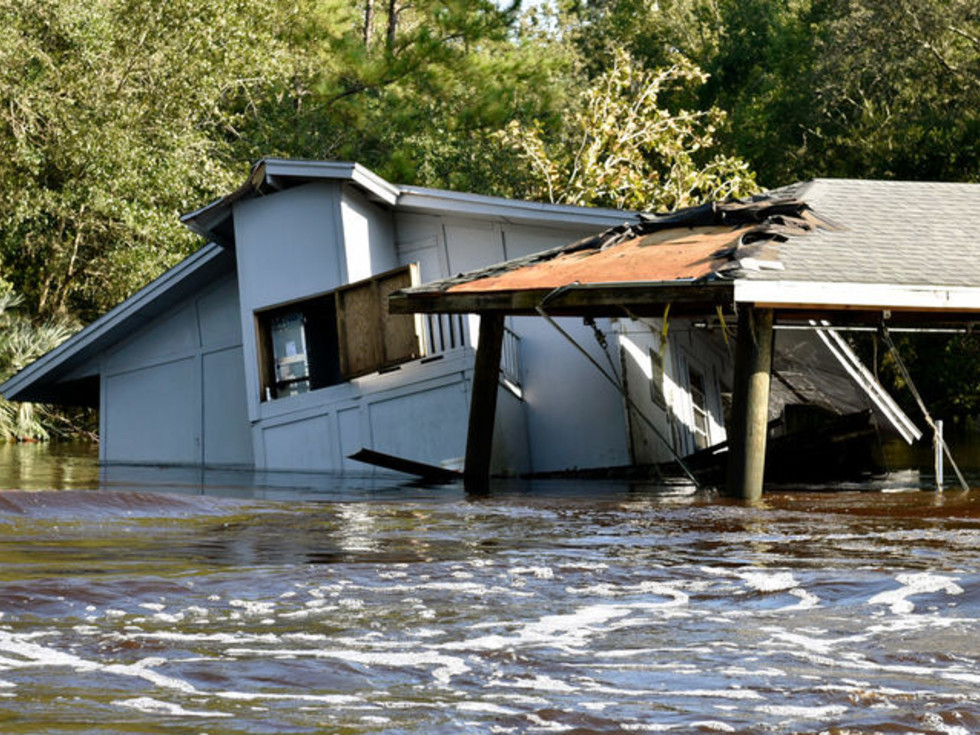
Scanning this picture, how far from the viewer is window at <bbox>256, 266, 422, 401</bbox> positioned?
19281mm

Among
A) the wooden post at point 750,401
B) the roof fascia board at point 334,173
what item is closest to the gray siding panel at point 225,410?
the roof fascia board at point 334,173

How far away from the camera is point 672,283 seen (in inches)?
537

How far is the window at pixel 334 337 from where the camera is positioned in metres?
19.3

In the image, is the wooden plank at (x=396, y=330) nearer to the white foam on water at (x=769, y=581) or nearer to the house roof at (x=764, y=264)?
the house roof at (x=764, y=264)

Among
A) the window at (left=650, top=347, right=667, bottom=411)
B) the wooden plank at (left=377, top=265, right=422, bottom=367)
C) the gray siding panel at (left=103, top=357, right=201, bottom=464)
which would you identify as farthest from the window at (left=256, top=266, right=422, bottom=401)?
the window at (left=650, top=347, right=667, bottom=411)

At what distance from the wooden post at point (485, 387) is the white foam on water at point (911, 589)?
9201mm

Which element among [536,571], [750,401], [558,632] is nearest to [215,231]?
[750,401]

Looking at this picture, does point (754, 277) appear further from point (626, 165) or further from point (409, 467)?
point (626, 165)

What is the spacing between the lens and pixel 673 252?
597 inches

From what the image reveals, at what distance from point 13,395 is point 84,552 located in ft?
59.2

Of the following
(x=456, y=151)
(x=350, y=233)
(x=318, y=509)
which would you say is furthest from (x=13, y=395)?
(x=456, y=151)

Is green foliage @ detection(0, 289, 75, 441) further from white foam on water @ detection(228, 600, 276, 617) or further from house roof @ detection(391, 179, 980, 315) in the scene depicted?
white foam on water @ detection(228, 600, 276, 617)

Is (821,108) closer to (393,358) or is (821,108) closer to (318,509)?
(393,358)

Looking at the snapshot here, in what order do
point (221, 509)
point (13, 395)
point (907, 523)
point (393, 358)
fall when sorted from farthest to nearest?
point (13, 395) → point (393, 358) → point (221, 509) → point (907, 523)
